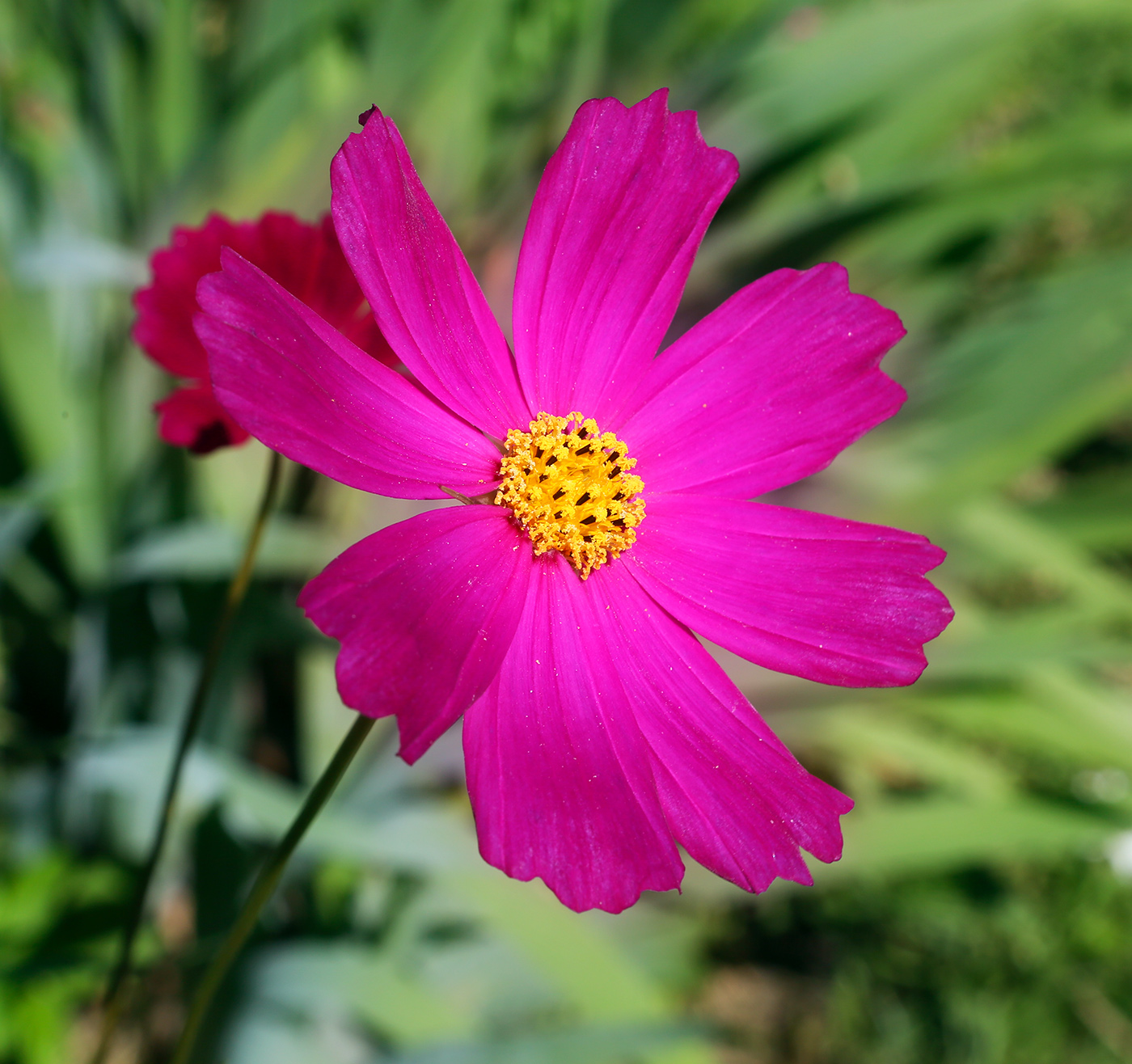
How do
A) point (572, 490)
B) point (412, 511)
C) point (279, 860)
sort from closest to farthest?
point (279, 860), point (572, 490), point (412, 511)

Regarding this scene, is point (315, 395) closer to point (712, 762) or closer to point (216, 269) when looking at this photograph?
point (216, 269)

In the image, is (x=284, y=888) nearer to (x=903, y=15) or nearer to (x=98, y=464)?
(x=98, y=464)

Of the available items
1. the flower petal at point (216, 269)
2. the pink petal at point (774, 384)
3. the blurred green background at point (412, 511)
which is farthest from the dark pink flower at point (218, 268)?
the blurred green background at point (412, 511)

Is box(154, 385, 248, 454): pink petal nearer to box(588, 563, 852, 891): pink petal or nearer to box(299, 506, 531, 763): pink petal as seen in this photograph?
box(299, 506, 531, 763): pink petal

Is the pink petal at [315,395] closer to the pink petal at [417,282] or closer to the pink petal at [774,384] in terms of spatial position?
the pink petal at [417,282]

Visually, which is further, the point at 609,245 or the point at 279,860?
the point at 609,245

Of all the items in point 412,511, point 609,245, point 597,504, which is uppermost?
point 609,245

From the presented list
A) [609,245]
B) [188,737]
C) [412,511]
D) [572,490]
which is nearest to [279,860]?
[188,737]
